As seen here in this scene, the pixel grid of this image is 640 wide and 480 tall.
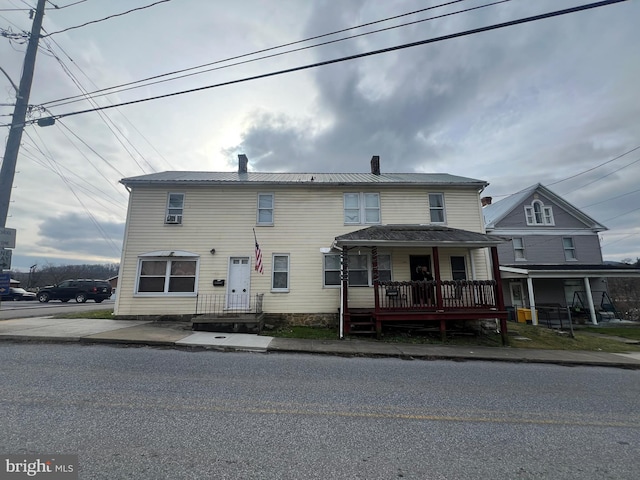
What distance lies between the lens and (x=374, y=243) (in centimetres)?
1029

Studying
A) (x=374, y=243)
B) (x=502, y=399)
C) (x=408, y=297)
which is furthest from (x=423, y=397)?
(x=408, y=297)

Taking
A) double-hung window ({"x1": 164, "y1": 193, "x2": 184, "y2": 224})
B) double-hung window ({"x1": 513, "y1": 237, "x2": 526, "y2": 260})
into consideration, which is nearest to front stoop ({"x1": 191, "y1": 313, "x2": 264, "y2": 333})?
double-hung window ({"x1": 164, "y1": 193, "x2": 184, "y2": 224})

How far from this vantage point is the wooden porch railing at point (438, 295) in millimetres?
10289

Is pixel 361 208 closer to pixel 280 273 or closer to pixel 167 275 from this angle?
pixel 280 273

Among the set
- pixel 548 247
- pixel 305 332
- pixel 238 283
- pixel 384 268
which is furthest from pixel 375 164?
pixel 548 247

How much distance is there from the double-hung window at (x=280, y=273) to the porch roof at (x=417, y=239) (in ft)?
9.02

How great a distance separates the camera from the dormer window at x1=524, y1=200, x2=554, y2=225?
67.4 feet

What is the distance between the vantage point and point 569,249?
2023 centimetres

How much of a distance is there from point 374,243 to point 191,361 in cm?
687

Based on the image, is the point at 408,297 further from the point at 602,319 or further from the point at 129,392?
the point at 602,319

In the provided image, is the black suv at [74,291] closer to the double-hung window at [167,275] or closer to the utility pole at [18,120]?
the double-hung window at [167,275]

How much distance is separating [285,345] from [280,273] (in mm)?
4431

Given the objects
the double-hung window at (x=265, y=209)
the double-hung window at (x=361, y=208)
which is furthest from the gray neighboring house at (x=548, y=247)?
the double-hung window at (x=265, y=209)

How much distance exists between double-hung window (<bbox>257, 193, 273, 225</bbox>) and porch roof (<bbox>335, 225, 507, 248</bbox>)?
148 inches
